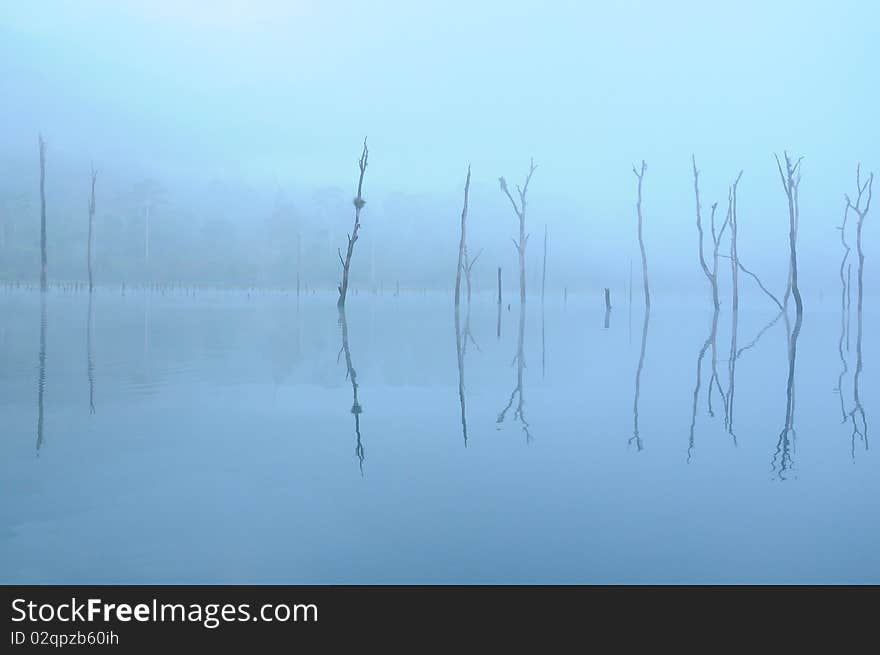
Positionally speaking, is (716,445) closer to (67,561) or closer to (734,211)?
(67,561)

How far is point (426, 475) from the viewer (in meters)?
4.43

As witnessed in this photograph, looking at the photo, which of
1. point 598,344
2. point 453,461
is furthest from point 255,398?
point 598,344

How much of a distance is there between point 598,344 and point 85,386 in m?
9.62

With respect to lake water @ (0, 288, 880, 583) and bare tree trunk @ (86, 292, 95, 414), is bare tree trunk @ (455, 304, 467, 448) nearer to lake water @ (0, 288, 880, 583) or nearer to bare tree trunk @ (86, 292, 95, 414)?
lake water @ (0, 288, 880, 583)

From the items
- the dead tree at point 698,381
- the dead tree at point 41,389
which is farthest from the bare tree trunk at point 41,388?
the dead tree at point 698,381
